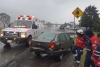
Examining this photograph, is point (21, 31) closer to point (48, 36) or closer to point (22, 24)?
point (22, 24)

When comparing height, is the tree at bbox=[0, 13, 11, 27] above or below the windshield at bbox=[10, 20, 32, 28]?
above

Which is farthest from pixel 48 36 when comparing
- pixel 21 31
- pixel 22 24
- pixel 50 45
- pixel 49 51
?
pixel 22 24

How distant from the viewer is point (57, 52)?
785 cm

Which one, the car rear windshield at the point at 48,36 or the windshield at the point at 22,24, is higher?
the windshield at the point at 22,24

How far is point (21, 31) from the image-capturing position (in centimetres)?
1148

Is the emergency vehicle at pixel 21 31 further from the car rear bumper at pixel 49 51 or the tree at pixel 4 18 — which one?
the tree at pixel 4 18

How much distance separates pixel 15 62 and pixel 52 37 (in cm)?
214

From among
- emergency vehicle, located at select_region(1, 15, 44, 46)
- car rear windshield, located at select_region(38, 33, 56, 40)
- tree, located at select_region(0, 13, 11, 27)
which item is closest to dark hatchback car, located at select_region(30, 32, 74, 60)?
car rear windshield, located at select_region(38, 33, 56, 40)

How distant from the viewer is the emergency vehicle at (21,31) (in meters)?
11.4

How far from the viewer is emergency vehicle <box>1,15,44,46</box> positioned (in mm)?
11422

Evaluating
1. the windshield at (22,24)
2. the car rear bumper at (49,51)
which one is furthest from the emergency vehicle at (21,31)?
the car rear bumper at (49,51)

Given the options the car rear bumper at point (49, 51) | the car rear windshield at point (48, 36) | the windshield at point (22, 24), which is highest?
the windshield at point (22, 24)

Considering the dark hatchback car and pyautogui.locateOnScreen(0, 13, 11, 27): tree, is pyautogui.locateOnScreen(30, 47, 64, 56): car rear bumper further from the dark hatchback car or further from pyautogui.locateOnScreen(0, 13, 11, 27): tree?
pyautogui.locateOnScreen(0, 13, 11, 27): tree

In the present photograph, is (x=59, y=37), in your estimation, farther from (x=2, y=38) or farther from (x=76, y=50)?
(x=2, y=38)
